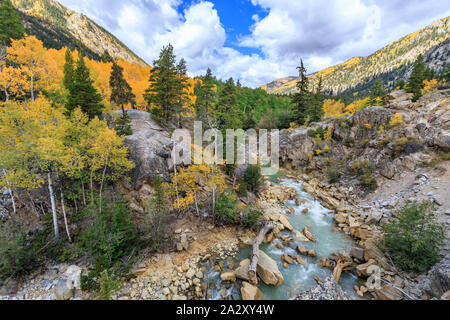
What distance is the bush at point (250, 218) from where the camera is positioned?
1556 cm

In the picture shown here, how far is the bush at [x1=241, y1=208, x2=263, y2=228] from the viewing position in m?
15.6

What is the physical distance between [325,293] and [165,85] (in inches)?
1068

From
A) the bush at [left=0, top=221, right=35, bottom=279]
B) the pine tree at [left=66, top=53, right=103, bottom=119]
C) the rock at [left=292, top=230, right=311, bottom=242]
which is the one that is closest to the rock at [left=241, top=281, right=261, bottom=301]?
the rock at [left=292, top=230, right=311, bottom=242]

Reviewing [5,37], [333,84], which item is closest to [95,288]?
[5,37]

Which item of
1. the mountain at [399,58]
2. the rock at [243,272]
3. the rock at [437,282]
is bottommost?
the rock at [243,272]

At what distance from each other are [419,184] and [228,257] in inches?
816

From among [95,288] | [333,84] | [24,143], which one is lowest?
[95,288]

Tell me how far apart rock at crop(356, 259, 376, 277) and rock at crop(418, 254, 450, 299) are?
228 centimetres

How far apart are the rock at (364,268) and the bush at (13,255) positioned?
20227mm

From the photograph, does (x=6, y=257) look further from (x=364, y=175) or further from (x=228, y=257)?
(x=364, y=175)

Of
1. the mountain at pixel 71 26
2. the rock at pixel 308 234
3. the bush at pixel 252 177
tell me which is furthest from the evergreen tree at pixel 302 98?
the mountain at pixel 71 26

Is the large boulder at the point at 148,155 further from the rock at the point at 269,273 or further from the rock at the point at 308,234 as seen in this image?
the rock at the point at 308,234

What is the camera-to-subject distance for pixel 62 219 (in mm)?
12852
